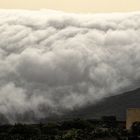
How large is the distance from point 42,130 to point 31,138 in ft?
28.6

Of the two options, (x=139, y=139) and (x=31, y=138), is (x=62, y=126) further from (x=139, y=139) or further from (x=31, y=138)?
(x=139, y=139)

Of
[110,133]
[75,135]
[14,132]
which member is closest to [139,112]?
[110,133]

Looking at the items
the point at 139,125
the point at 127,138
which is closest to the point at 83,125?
the point at 139,125

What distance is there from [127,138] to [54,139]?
25.3 ft

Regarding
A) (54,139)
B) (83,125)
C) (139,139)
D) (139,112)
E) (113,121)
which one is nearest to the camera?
(139,139)

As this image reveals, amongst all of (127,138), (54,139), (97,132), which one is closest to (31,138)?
(54,139)

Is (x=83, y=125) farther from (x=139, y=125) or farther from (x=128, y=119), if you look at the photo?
(x=139, y=125)

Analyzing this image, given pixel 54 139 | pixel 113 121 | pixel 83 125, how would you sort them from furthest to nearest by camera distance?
pixel 113 121 → pixel 83 125 → pixel 54 139

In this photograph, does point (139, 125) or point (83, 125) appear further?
point (83, 125)

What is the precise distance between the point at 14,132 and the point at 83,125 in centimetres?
1033

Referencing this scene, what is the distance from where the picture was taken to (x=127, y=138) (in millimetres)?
53000

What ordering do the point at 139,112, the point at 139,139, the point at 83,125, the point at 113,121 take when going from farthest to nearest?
the point at 113,121, the point at 83,125, the point at 139,112, the point at 139,139

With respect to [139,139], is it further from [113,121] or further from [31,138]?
[113,121]

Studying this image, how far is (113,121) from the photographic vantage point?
7981cm
